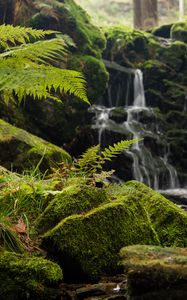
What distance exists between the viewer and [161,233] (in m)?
4.02

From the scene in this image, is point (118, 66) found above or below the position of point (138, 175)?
above

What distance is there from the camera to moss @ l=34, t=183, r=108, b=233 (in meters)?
→ 3.56

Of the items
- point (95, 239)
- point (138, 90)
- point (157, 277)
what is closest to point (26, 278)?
point (95, 239)

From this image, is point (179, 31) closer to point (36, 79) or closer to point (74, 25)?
point (74, 25)

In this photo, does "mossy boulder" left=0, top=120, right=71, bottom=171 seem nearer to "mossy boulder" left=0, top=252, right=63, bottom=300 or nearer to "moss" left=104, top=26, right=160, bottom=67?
"mossy boulder" left=0, top=252, right=63, bottom=300

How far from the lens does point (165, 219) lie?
13.5 ft

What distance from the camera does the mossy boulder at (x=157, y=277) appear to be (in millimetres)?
2260

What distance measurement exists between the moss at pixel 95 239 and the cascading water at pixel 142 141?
7.99 m

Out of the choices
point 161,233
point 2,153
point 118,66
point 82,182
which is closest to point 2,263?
point 82,182

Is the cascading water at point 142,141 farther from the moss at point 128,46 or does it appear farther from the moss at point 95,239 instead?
the moss at point 95,239

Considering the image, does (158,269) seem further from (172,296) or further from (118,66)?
(118,66)

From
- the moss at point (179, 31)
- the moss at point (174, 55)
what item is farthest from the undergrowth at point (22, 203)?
the moss at point (179, 31)

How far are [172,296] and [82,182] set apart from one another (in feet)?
6.20

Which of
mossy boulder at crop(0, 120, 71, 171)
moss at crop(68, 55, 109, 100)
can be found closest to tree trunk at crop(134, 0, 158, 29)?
moss at crop(68, 55, 109, 100)
